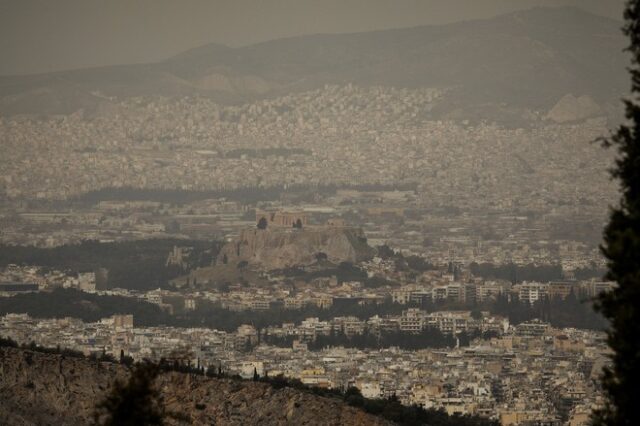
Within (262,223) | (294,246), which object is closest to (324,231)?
(294,246)

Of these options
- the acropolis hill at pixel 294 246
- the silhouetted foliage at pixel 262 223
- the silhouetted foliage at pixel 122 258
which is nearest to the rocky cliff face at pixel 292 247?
the acropolis hill at pixel 294 246

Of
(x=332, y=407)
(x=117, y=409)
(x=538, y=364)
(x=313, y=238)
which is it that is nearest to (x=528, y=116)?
(x=313, y=238)

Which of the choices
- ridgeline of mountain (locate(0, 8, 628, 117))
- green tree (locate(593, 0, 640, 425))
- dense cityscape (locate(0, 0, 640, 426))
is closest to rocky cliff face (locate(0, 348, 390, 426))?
dense cityscape (locate(0, 0, 640, 426))

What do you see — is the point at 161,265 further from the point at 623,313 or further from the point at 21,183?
the point at 623,313

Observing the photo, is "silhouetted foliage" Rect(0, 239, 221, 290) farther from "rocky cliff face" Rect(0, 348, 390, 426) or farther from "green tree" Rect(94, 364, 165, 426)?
"green tree" Rect(94, 364, 165, 426)

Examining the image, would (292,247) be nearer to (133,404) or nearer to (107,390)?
(107,390)
